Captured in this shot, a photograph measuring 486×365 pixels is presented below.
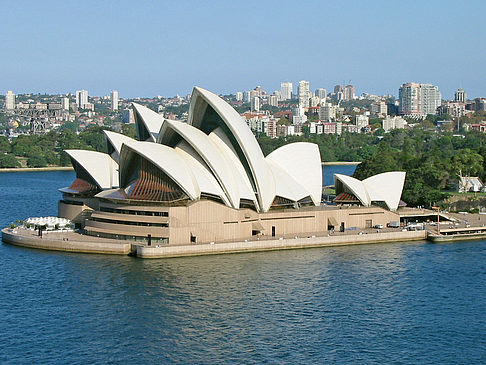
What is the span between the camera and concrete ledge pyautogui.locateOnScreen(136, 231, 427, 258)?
44.8 m

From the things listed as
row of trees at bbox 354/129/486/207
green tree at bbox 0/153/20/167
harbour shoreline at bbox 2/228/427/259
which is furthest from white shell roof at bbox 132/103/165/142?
green tree at bbox 0/153/20/167

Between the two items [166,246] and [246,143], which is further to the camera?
[246,143]

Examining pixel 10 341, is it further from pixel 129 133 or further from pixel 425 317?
pixel 129 133

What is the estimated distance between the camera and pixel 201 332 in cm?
3070

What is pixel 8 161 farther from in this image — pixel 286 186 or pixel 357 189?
pixel 357 189

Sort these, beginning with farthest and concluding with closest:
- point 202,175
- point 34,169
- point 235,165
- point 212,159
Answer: point 34,169
point 235,165
point 202,175
point 212,159

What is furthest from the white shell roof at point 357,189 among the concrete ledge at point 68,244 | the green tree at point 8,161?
the green tree at point 8,161

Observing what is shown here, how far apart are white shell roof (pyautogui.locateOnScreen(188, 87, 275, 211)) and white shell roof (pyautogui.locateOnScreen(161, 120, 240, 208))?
1675 millimetres

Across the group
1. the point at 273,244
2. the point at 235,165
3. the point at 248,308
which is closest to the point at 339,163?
the point at 235,165

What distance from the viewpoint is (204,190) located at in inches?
1885

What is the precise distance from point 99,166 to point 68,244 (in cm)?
1103

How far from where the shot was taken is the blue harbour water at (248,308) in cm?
2875

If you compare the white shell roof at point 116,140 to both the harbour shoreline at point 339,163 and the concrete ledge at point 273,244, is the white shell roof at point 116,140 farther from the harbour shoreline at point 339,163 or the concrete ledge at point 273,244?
the harbour shoreline at point 339,163

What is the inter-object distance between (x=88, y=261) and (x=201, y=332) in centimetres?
1484
